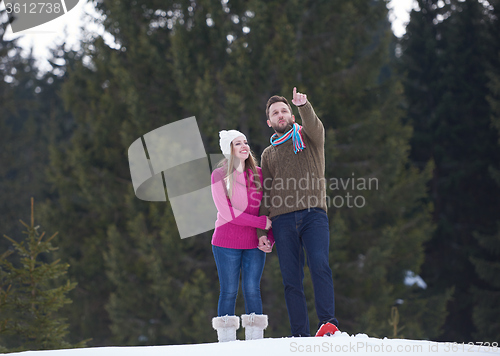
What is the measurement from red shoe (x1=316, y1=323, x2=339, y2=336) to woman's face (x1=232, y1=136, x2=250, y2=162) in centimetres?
133

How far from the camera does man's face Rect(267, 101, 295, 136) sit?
387 cm

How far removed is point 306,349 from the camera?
2887 mm

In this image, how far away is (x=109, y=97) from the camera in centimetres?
1224

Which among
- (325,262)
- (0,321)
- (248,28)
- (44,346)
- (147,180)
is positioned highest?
(248,28)

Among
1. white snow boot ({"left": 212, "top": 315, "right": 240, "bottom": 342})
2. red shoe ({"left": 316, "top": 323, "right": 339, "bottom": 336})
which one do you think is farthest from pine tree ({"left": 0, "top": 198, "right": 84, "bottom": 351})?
red shoe ({"left": 316, "top": 323, "right": 339, "bottom": 336})

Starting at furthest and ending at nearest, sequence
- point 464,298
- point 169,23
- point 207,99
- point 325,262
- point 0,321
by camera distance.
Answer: point 464,298, point 169,23, point 207,99, point 0,321, point 325,262

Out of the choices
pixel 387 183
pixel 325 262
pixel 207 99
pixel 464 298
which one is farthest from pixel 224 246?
pixel 464 298

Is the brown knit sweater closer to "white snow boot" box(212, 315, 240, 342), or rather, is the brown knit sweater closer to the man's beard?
the man's beard

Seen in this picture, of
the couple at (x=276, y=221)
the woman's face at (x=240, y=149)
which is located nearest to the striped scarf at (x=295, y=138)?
the couple at (x=276, y=221)

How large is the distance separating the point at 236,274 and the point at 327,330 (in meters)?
0.79

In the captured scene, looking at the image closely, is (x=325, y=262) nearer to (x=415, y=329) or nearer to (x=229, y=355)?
(x=229, y=355)

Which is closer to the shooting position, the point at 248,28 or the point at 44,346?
the point at 44,346

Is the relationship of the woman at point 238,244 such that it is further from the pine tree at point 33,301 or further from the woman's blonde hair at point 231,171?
the pine tree at point 33,301

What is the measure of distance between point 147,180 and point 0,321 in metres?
5.68
